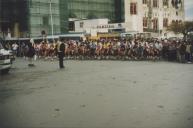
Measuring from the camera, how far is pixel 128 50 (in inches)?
1628

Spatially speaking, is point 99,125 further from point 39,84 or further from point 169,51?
point 169,51

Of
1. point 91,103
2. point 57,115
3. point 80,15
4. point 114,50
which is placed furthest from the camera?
point 80,15

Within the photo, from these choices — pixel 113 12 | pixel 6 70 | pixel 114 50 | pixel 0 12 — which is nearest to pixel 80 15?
pixel 113 12

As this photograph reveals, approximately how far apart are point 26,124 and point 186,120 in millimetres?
3064

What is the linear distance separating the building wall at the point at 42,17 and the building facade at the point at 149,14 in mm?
13788

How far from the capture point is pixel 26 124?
1054 centimetres

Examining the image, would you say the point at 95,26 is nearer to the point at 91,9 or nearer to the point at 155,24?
the point at 91,9

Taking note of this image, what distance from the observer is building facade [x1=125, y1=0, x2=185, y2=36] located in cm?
10569

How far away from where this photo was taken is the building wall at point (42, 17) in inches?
3686

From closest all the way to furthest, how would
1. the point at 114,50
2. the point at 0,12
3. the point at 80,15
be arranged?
the point at 114,50
the point at 0,12
the point at 80,15

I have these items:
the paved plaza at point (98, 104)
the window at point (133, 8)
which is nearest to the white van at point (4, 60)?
the paved plaza at point (98, 104)

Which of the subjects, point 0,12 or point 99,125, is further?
point 0,12

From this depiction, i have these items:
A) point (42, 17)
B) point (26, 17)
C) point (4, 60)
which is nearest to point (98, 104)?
point (4, 60)

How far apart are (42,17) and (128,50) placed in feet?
186
